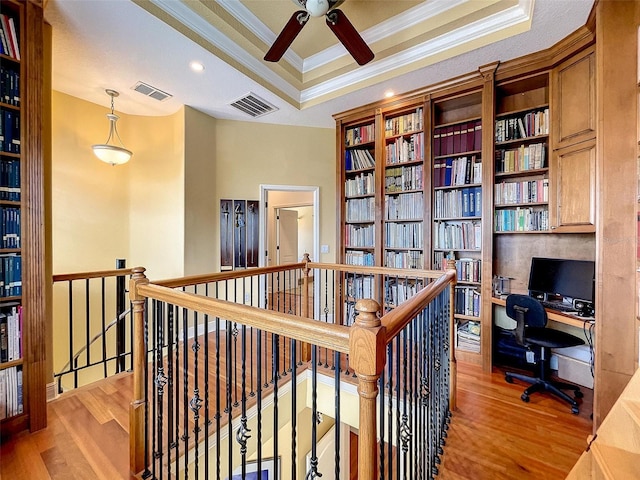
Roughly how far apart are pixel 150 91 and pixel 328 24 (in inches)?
87.9

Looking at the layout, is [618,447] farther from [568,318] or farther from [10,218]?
[10,218]

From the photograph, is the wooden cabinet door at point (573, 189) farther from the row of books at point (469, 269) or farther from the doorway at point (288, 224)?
the doorway at point (288, 224)

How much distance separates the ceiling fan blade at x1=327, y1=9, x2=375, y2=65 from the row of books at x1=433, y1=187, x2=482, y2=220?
1.57 m

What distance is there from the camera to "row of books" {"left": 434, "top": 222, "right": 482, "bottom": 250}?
2.88m

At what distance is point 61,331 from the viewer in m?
3.40

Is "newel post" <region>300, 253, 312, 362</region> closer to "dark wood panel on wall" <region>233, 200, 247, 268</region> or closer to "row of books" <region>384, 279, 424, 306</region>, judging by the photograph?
"row of books" <region>384, 279, 424, 306</region>

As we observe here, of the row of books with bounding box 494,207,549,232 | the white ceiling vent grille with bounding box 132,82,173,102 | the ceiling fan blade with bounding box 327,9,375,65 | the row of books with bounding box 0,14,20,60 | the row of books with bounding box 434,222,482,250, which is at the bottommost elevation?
the row of books with bounding box 434,222,482,250

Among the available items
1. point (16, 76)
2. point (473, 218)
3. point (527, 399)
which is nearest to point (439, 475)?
point (527, 399)

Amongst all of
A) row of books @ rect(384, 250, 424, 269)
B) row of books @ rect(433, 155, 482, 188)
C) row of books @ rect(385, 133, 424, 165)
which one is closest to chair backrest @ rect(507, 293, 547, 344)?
row of books @ rect(384, 250, 424, 269)

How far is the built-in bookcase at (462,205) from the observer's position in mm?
2869

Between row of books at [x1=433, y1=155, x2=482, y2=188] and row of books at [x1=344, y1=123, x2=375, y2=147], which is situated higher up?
row of books at [x1=344, y1=123, x2=375, y2=147]

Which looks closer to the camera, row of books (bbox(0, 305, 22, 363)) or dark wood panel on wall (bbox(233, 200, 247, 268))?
row of books (bbox(0, 305, 22, 363))

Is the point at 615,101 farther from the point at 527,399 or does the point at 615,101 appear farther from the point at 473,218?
the point at 527,399

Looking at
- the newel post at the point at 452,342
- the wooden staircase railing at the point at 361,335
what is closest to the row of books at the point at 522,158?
the newel post at the point at 452,342
